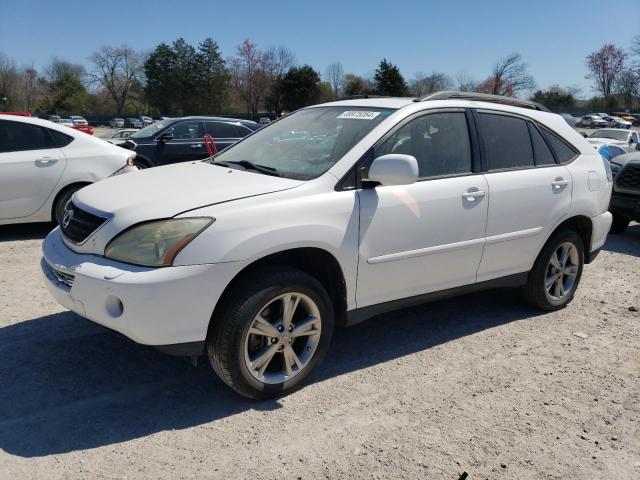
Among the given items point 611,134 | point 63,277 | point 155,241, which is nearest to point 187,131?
point 63,277

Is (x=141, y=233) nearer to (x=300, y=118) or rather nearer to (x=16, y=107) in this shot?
(x=300, y=118)

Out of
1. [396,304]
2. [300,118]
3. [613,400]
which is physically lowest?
[613,400]

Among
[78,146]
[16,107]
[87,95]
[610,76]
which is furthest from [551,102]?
[78,146]

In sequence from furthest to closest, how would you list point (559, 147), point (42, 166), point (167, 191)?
point (42, 166) < point (559, 147) < point (167, 191)

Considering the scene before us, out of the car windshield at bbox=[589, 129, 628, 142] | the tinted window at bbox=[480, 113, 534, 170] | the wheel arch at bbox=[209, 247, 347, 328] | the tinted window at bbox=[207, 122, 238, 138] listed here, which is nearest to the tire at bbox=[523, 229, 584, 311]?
the tinted window at bbox=[480, 113, 534, 170]

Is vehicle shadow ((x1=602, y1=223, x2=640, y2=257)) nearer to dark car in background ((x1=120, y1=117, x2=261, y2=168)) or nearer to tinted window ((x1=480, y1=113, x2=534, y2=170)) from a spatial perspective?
tinted window ((x1=480, y1=113, x2=534, y2=170))

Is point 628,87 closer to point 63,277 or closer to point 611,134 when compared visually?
point 611,134

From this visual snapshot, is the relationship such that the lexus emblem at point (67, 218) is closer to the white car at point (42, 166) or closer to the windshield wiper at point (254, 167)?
the windshield wiper at point (254, 167)

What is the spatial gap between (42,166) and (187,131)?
4834 mm

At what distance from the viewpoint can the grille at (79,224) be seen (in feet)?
10.4

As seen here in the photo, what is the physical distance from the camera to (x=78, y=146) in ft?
23.5

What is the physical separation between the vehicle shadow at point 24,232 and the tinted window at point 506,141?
18.6 ft

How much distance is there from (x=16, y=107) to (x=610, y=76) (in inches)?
3588

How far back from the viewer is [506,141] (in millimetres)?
4410
